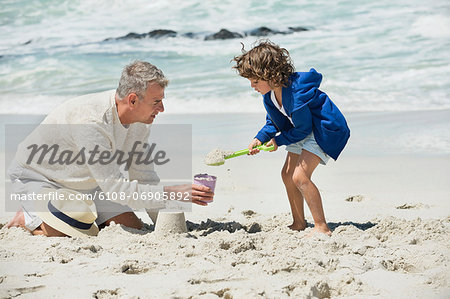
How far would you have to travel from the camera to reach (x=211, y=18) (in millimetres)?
16781

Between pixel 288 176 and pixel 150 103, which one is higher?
pixel 150 103

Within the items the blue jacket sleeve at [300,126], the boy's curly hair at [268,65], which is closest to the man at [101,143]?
the boy's curly hair at [268,65]

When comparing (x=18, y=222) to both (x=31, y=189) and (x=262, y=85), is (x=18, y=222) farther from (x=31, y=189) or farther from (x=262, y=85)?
(x=262, y=85)

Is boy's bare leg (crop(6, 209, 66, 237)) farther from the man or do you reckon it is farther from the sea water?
the sea water

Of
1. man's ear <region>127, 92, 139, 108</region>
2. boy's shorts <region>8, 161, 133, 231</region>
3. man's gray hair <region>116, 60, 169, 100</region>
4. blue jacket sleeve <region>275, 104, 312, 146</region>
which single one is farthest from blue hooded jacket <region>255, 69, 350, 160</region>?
boy's shorts <region>8, 161, 133, 231</region>

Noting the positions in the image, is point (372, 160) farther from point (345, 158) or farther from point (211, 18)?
point (211, 18)

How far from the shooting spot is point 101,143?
3.49 meters

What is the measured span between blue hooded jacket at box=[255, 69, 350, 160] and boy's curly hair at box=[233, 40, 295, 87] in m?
0.07

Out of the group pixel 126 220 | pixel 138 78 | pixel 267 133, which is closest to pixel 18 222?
pixel 126 220

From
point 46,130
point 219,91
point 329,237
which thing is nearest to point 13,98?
point 219,91

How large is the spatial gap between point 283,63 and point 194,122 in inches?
194

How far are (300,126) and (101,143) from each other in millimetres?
1172

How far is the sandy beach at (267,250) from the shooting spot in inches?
107

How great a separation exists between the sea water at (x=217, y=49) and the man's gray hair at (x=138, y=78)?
6066mm
